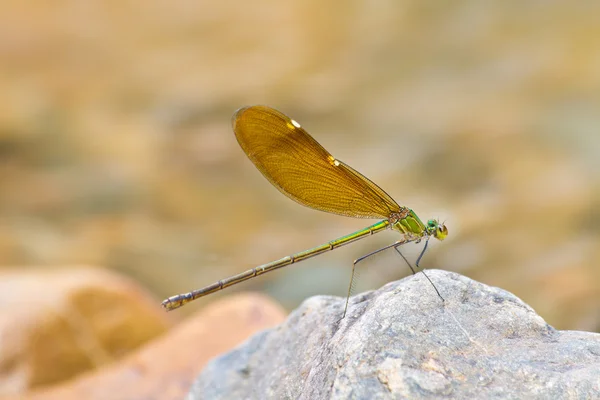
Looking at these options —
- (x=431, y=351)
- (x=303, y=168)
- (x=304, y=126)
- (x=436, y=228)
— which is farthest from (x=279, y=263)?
(x=304, y=126)

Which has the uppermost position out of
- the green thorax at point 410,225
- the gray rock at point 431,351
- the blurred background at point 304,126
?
the blurred background at point 304,126

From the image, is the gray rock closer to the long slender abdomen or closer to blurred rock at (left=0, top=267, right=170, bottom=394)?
the long slender abdomen

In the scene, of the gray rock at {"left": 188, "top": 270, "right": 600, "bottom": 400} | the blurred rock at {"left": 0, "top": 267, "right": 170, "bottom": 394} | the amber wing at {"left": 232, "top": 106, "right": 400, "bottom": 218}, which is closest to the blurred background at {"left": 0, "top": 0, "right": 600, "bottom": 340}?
the blurred rock at {"left": 0, "top": 267, "right": 170, "bottom": 394}

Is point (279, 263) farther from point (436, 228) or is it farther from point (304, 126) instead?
point (304, 126)

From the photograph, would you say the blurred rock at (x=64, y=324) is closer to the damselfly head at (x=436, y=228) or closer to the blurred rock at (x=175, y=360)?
the blurred rock at (x=175, y=360)

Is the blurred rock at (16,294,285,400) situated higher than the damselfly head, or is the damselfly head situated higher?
the blurred rock at (16,294,285,400)

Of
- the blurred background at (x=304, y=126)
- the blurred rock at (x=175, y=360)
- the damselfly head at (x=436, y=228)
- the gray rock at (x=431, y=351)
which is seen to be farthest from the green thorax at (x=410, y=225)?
the blurred background at (x=304, y=126)
